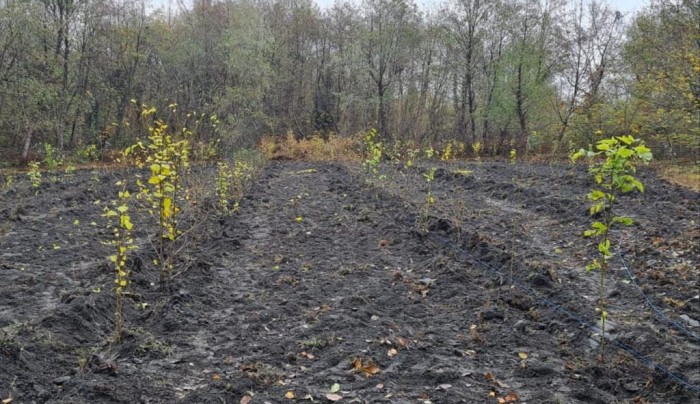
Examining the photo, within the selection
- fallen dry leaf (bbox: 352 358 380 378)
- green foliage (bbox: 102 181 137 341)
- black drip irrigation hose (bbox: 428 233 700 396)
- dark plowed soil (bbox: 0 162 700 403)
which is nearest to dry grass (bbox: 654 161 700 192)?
dark plowed soil (bbox: 0 162 700 403)

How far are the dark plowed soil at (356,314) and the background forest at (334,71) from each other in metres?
8.91

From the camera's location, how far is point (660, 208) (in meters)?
7.99

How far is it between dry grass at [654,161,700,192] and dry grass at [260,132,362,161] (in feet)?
32.0

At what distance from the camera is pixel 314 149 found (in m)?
21.7

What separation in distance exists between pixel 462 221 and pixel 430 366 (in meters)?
4.34

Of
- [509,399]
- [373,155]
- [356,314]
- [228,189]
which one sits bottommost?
[509,399]

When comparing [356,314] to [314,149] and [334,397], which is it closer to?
[334,397]

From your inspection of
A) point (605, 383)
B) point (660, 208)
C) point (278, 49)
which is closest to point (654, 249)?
point (660, 208)

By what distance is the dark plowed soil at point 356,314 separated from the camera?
9.86 ft

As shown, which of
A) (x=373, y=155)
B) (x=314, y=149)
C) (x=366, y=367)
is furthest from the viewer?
(x=314, y=149)

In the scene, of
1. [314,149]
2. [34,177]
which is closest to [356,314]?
[34,177]

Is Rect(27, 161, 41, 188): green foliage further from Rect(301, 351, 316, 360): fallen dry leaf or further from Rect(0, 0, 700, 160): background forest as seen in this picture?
Rect(301, 351, 316, 360): fallen dry leaf

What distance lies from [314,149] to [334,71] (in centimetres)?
877

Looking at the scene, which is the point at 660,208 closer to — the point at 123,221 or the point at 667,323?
the point at 667,323
